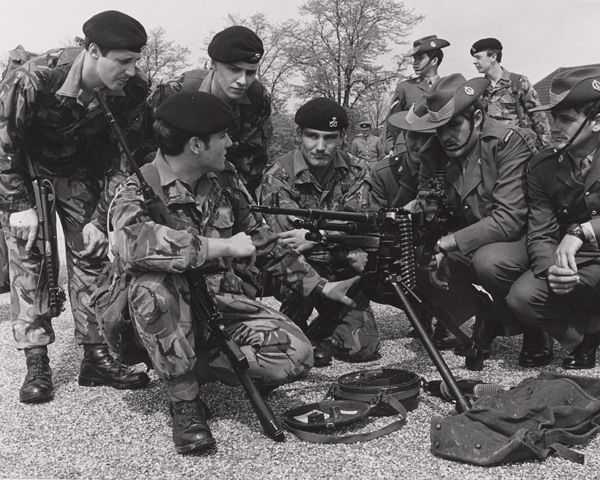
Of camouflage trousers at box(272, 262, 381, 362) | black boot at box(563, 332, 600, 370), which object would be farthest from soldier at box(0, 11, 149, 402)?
black boot at box(563, 332, 600, 370)

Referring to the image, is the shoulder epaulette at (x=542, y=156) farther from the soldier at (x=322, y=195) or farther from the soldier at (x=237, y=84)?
the soldier at (x=237, y=84)

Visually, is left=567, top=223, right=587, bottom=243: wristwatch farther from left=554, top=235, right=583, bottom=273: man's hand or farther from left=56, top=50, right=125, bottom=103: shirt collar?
left=56, top=50, right=125, bottom=103: shirt collar

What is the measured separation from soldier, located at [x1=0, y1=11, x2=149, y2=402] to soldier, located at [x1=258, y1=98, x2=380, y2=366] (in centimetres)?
124

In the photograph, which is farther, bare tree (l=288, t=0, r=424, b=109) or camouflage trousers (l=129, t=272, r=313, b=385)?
bare tree (l=288, t=0, r=424, b=109)

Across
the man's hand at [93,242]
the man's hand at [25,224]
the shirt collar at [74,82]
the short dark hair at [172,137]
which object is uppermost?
the shirt collar at [74,82]

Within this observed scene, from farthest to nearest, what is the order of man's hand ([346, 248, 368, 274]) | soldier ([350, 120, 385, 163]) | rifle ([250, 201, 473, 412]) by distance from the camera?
soldier ([350, 120, 385, 163]) < man's hand ([346, 248, 368, 274]) < rifle ([250, 201, 473, 412])

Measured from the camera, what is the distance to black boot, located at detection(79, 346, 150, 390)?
4.20 meters

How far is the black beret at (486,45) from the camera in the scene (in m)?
8.95

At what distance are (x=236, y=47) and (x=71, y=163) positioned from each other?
4.71 ft

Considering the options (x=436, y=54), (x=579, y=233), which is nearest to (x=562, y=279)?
(x=579, y=233)

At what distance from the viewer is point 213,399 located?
3.95 m

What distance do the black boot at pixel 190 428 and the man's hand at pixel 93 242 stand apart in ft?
5.10

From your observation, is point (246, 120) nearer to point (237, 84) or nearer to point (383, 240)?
point (237, 84)

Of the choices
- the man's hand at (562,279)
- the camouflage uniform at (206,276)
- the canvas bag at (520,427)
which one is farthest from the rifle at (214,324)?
the man's hand at (562,279)
